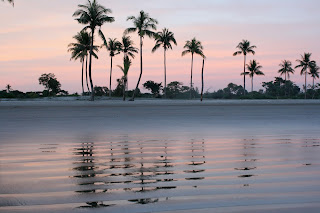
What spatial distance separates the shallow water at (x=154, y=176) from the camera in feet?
12.8

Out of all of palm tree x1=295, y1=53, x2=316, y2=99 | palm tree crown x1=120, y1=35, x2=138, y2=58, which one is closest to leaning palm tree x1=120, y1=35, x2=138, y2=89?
palm tree crown x1=120, y1=35, x2=138, y2=58

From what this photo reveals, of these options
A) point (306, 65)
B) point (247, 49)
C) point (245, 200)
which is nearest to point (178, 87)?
point (247, 49)

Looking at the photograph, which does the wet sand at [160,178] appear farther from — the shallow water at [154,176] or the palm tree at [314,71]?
the palm tree at [314,71]

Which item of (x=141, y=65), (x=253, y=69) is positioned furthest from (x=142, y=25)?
(x=253, y=69)

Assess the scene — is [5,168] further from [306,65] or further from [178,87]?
[306,65]

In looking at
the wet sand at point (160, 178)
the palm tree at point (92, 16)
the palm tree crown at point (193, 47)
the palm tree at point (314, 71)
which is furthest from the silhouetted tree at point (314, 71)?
the wet sand at point (160, 178)

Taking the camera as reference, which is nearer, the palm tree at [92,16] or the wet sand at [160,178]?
the wet sand at [160,178]

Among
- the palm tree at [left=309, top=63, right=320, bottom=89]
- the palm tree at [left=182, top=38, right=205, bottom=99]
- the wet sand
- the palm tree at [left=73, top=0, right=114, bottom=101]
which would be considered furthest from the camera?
the palm tree at [left=309, top=63, right=320, bottom=89]

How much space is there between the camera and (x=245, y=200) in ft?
12.9

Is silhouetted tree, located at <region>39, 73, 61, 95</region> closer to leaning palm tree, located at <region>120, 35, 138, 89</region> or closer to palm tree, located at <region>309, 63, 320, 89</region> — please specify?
leaning palm tree, located at <region>120, 35, 138, 89</region>

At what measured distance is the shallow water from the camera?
12.8 ft

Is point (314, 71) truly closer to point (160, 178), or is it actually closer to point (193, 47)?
point (193, 47)

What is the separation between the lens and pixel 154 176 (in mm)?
5309

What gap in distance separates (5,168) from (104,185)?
2.11 meters
